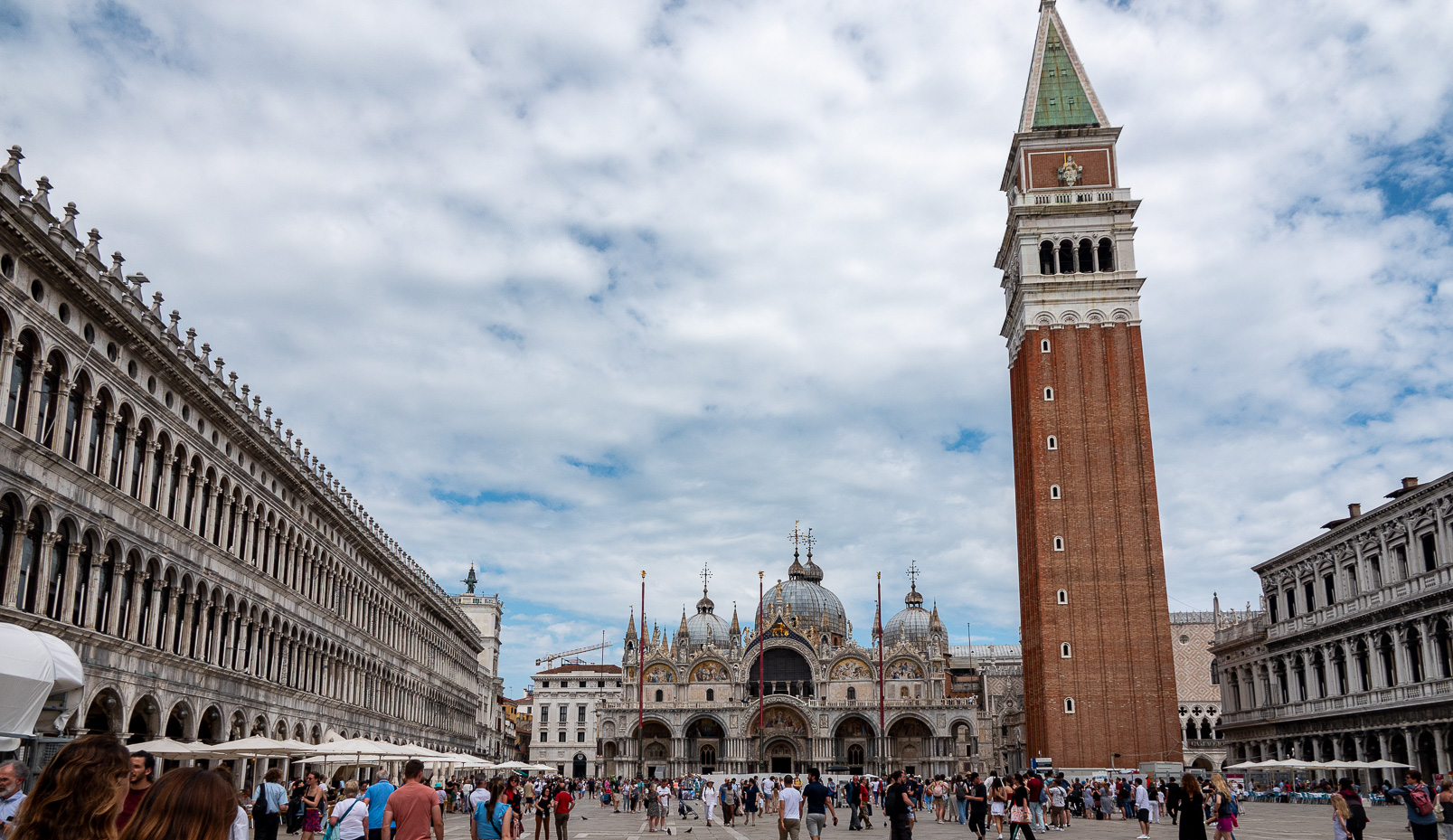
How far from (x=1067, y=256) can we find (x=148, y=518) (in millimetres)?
48047

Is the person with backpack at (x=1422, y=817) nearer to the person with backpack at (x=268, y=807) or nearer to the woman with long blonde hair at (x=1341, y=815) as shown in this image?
the woman with long blonde hair at (x=1341, y=815)

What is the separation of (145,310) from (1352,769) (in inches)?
1951

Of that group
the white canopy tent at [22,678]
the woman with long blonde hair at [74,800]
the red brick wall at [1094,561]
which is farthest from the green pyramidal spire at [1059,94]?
the woman with long blonde hair at [74,800]

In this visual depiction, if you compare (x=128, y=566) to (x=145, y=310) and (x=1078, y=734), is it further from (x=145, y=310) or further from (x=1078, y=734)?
(x=1078, y=734)

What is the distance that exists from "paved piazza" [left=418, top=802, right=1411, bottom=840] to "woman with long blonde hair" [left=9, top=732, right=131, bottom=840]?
85.7 feet

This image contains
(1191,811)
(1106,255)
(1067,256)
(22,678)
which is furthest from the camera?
(1067,256)

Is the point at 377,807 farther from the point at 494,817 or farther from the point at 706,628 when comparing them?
the point at 706,628

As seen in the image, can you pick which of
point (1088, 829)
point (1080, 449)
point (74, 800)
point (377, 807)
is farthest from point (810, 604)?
point (74, 800)

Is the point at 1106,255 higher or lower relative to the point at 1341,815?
higher

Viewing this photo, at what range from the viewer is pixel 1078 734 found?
54.4 m

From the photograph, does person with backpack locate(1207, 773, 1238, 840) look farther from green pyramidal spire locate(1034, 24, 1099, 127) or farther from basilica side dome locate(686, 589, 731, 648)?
Result: basilica side dome locate(686, 589, 731, 648)

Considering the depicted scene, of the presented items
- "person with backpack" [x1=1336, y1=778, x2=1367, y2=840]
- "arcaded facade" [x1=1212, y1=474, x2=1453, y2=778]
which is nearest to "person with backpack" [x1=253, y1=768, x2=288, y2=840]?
"person with backpack" [x1=1336, y1=778, x2=1367, y2=840]

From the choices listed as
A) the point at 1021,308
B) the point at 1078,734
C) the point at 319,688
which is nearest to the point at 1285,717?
the point at 1078,734

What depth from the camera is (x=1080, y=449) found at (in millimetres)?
58312
